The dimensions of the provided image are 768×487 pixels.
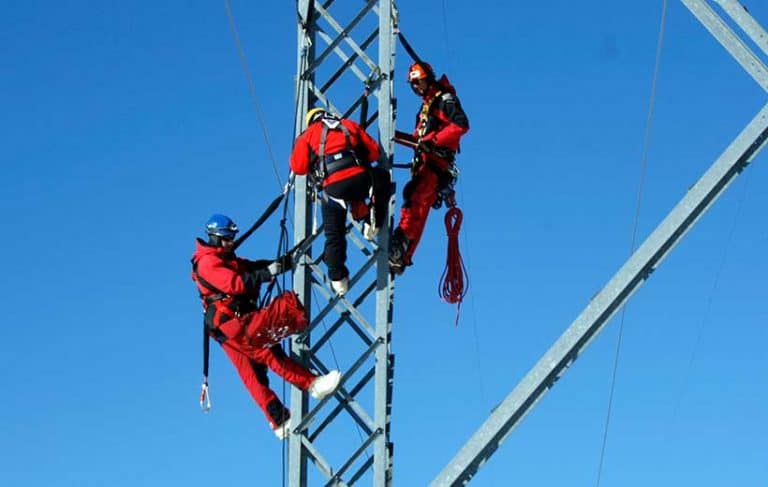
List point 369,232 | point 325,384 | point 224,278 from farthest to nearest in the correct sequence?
point 224,278
point 369,232
point 325,384

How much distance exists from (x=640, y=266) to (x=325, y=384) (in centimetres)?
288

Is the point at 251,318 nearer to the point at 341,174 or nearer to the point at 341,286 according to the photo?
the point at 341,286

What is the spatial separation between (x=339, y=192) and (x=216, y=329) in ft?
5.81

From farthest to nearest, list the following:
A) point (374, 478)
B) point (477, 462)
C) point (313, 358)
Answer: point (313, 358)
point (374, 478)
point (477, 462)

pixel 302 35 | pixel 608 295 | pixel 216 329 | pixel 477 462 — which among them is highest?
pixel 302 35

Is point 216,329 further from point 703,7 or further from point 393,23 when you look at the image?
point 703,7

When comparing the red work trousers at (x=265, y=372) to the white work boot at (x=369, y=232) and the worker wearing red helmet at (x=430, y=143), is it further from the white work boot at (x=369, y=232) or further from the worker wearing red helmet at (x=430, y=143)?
the worker wearing red helmet at (x=430, y=143)

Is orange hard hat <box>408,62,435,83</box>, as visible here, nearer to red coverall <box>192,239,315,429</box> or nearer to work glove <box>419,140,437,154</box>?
work glove <box>419,140,437,154</box>

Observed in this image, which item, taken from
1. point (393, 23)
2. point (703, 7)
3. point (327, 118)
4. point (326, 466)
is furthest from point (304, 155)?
point (703, 7)

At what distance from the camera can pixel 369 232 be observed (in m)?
13.2

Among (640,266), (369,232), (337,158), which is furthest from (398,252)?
(640,266)

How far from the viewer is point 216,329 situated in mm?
13805

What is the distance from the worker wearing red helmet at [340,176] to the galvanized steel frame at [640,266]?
214 centimetres

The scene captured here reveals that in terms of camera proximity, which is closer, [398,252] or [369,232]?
[369,232]
